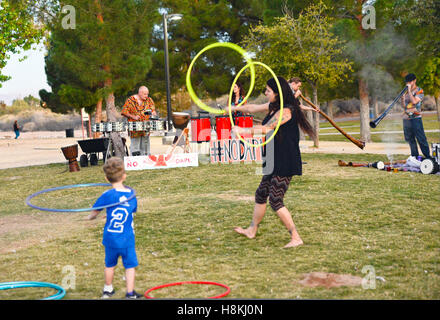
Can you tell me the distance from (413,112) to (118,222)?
9324 mm

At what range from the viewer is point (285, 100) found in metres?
6.27

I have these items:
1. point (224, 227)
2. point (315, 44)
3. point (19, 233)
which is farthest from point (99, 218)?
point (315, 44)

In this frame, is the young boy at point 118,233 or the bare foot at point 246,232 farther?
the bare foot at point 246,232

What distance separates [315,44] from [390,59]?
188 inches

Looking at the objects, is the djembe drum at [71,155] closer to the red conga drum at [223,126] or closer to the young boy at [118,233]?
the red conga drum at [223,126]

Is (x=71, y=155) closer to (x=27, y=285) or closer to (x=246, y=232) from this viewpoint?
(x=246, y=232)

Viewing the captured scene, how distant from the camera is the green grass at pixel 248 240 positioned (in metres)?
5.04

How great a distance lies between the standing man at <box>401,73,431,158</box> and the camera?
11.9 metres

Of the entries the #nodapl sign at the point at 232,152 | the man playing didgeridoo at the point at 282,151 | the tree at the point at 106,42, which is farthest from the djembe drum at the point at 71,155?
the tree at the point at 106,42

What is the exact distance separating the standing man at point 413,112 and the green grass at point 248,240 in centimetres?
100

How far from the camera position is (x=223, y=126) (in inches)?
595

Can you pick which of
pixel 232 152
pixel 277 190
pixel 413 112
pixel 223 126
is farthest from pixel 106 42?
→ pixel 277 190
